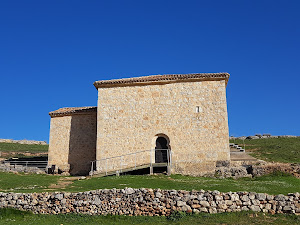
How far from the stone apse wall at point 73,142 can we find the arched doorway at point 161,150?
522 centimetres

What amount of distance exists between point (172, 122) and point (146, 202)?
9085 millimetres

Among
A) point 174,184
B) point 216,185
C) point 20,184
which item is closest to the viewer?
point 216,185

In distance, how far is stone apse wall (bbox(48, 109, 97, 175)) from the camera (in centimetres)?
2245

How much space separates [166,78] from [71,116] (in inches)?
325

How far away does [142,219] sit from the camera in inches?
420

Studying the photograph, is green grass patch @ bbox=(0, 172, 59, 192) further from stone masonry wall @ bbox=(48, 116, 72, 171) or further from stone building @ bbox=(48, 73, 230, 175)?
stone masonry wall @ bbox=(48, 116, 72, 171)

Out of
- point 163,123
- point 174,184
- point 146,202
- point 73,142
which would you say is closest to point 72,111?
point 73,142

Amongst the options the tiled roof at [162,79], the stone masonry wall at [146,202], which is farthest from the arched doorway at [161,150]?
the stone masonry wall at [146,202]

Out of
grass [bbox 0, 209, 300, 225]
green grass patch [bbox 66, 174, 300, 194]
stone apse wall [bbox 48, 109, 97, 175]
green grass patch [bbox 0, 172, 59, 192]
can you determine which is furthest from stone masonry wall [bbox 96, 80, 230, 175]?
grass [bbox 0, 209, 300, 225]

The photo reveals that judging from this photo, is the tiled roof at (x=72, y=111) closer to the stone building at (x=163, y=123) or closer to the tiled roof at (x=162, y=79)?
the stone building at (x=163, y=123)

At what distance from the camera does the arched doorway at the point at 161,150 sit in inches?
782

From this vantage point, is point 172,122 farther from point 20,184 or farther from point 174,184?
point 20,184

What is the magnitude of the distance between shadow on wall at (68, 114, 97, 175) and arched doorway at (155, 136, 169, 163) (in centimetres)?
522

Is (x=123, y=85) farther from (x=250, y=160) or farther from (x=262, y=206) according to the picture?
(x=262, y=206)
